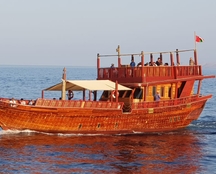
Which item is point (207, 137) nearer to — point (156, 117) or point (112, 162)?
point (156, 117)

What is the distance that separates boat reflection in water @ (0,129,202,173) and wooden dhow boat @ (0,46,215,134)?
65 centimetres

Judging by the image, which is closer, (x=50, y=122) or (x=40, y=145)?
(x=40, y=145)

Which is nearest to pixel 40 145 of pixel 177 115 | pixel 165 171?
pixel 165 171

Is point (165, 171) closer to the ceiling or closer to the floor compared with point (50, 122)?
closer to the floor

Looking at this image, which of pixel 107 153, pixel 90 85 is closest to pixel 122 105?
pixel 90 85

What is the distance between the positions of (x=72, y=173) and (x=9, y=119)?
25.7ft

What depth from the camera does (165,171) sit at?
72.8 ft

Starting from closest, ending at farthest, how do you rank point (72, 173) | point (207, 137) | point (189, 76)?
point (72, 173) → point (207, 137) → point (189, 76)

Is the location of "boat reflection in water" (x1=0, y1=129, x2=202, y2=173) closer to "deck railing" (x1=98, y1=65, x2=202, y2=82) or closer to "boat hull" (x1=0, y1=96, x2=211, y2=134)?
"boat hull" (x1=0, y1=96, x2=211, y2=134)

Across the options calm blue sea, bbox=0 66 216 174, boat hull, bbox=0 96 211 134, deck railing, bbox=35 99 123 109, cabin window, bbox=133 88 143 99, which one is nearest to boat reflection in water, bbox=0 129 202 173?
calm blue sea, bbox=0 66 216 174

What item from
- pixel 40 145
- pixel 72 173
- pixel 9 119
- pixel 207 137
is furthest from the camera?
pixel 207 137

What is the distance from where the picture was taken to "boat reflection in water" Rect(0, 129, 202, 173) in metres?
22.4

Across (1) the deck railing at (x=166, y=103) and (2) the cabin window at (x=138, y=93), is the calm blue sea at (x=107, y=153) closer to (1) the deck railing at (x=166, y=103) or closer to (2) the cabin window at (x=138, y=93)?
(1) the deck railing at (x=166, y=103)

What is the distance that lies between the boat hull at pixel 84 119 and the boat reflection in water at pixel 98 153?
1.73ft
